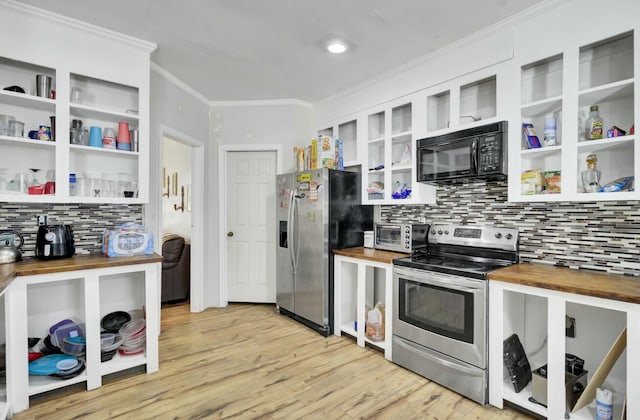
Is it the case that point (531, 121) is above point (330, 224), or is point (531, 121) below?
above

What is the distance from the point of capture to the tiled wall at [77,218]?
2357mm

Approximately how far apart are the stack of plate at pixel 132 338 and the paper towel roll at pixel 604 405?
2.85 metres

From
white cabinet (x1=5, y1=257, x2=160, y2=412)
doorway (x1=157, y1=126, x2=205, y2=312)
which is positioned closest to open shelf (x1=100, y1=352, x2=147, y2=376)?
white cabinet (x1=5, y1=257, x2=160, y2=412)

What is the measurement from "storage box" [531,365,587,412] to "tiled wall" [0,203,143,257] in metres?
3.12

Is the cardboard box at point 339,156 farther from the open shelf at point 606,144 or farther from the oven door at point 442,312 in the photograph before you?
the open shelf at point 606,144

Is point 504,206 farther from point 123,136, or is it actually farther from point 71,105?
point 71,105

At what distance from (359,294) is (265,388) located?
1119mm

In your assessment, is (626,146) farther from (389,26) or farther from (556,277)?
(389,26)

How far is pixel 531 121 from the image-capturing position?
7.88 feet

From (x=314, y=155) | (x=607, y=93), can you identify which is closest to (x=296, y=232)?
(x=314, y=155)

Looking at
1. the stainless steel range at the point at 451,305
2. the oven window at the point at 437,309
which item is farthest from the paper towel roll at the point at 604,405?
the oven window at the point at 437,309

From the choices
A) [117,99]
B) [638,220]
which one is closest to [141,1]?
[117,99]

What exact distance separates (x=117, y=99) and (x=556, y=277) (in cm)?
339

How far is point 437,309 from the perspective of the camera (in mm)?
2354
